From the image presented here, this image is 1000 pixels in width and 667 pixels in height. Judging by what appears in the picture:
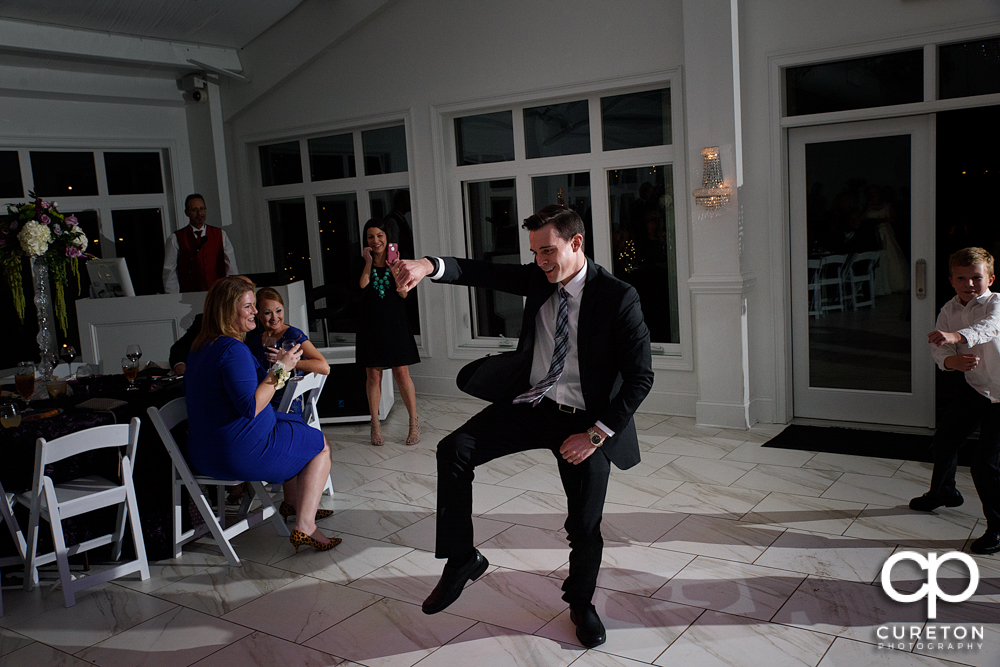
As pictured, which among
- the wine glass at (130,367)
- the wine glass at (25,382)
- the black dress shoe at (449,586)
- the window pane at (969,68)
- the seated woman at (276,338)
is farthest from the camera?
the window pane at (969,68)

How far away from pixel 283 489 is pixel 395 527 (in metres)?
0.63

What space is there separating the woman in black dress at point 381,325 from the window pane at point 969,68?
12.7 feet

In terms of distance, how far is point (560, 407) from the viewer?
120 inches

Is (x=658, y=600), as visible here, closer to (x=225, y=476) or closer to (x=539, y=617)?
(x=539, y=617)

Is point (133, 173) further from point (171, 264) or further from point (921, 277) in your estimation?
point (921, 277)

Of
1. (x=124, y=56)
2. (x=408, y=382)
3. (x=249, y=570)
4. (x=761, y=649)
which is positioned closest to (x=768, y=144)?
(x=408, y=382)

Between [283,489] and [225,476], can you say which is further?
[283,489]

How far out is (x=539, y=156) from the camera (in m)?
7.12

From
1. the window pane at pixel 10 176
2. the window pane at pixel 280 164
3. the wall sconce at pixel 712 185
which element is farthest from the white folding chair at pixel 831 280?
the window pane at pixel 10 176

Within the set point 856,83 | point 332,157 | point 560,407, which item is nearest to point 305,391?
point 560,407

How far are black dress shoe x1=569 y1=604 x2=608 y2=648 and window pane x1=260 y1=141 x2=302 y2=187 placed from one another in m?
6.51

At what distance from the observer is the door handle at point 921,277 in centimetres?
548

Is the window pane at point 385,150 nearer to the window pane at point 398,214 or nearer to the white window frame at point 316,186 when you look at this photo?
the white window frame at point 316,186

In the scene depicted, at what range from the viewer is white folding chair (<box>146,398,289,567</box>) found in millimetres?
3816
